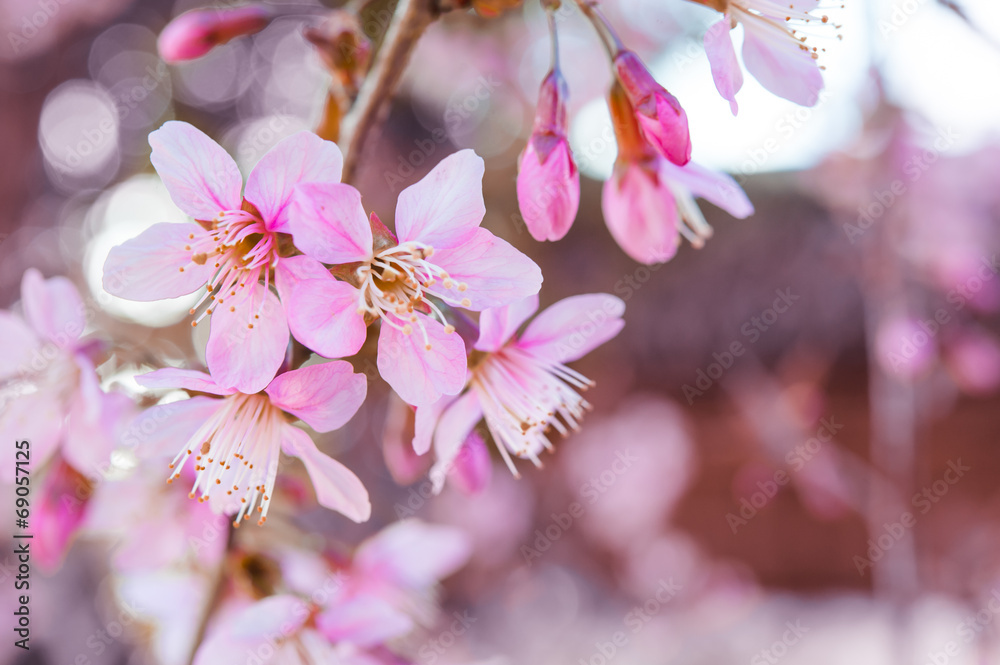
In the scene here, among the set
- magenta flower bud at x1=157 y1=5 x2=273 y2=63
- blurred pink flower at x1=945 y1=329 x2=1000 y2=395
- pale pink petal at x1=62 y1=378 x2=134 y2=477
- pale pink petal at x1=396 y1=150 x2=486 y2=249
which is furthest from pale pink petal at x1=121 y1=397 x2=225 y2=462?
blurred pink flower at x1=945 y1=329 x2=1000 y2=395

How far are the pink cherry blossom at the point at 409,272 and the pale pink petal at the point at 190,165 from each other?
80mm

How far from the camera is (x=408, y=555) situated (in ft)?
2.56

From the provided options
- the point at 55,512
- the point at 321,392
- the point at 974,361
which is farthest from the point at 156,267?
the point at 974,361

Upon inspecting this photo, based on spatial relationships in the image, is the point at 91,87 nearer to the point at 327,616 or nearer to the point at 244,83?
the point at 244,83

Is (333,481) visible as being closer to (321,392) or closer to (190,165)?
(321,392)

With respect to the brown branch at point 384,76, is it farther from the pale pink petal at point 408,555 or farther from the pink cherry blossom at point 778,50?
the pale pink petal at point 408,555

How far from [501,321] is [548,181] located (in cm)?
12

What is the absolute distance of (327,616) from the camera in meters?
0.58

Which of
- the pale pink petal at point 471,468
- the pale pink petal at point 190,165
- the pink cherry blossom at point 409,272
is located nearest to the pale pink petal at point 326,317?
the pink cherry blossom at point 409,272

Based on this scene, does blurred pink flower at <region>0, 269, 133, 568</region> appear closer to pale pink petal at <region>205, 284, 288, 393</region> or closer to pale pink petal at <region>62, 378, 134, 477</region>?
pale pink petal at <region>62, 378, 134, 477</region>

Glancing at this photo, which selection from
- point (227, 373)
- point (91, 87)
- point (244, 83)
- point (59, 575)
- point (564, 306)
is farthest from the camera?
point (244, 83)

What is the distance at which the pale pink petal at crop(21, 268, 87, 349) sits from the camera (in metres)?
0.59

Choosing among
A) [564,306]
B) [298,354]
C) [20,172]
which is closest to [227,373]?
[298,354]

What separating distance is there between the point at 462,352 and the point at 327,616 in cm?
32
